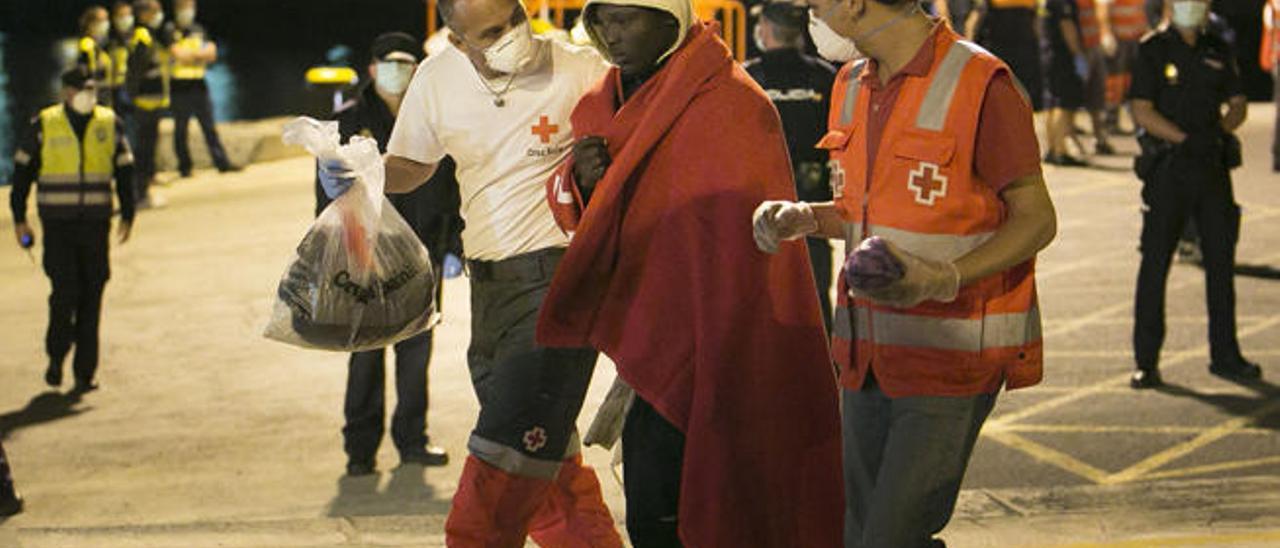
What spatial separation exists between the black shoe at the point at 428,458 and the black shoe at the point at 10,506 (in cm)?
160

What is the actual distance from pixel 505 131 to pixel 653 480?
1445mm

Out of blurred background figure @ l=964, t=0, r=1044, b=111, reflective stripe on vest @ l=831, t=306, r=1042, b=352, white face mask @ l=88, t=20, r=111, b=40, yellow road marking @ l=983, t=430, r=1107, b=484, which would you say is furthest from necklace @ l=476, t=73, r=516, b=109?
blurred background figure @ l=964, t=0, r=1044, b=111

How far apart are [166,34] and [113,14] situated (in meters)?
0.55

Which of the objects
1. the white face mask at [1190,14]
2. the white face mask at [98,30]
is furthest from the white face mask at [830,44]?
the white face mask at [98,30]

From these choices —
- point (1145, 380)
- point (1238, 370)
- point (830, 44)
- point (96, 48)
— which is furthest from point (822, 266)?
point (96, 48)

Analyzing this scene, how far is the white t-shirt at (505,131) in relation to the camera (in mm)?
6020

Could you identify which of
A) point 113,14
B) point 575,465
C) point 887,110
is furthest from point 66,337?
point 113,14

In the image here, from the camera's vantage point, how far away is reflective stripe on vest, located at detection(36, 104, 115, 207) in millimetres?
10734

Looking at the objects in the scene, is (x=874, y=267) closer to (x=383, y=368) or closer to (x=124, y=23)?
(x=383, y=368)

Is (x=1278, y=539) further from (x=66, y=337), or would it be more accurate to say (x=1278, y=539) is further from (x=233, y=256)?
(x=233, y=256)

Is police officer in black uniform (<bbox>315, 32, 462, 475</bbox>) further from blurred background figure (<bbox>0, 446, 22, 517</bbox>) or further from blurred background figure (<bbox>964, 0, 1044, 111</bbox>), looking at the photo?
blurred background figure (<bbox>964, 0, 1044, 111</bbox>)

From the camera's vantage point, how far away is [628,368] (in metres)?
4.97

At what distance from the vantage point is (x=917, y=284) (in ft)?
13.9

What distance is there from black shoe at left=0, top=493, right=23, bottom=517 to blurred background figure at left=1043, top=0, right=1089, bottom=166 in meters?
12.6
